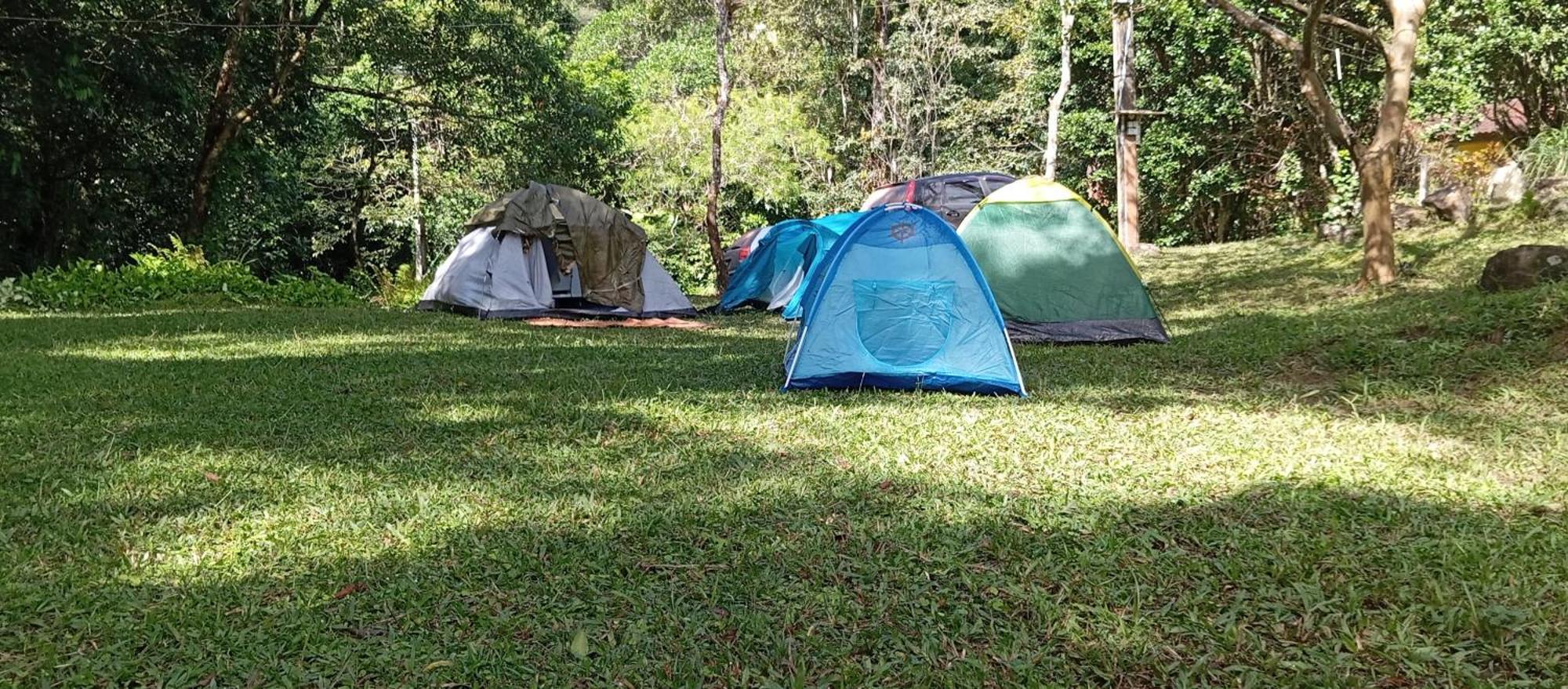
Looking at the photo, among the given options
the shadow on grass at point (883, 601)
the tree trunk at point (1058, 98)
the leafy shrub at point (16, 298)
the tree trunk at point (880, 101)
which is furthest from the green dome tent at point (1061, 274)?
the tree trunk at point (880, 101)

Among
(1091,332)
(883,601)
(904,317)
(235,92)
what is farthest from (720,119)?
(883,601)

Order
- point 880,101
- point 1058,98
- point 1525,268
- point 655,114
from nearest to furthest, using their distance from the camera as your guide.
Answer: point 1525,268 → point 1058,98 → point 655,114 → point 880,101

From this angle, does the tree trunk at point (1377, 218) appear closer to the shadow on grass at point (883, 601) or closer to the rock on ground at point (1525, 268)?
the rock on ground at point (1525, 268)

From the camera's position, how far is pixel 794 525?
311cm

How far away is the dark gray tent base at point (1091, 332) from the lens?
23.4 ft

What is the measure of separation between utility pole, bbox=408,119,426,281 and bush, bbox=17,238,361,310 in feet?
17.1

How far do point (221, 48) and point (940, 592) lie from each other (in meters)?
13.3

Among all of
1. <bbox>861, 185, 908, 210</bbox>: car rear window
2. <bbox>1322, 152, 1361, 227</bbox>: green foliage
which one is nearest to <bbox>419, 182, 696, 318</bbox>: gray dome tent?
<bbox>861, 185, 908, 210</bbox>: car rear window

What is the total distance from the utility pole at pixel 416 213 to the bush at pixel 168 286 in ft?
17.1

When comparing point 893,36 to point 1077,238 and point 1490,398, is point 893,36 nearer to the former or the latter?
point 1077,238

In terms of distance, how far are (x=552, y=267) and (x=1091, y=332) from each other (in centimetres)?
597

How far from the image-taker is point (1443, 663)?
218cm

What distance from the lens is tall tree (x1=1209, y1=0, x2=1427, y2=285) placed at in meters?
7.53

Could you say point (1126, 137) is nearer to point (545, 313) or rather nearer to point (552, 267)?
point (552, 267)
